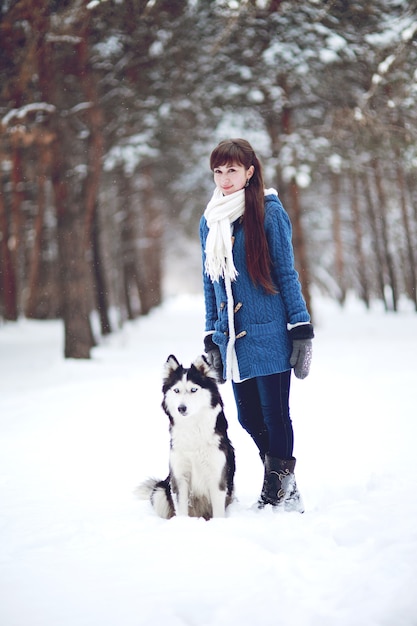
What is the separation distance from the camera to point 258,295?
10.9 feet

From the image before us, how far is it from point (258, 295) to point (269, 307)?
0.33ft

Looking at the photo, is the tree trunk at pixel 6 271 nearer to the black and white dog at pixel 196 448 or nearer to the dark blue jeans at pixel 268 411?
the black and white dog at pixel 196 448

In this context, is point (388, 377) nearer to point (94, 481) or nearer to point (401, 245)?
point (94, 481)

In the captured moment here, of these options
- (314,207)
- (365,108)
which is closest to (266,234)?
(365,108)

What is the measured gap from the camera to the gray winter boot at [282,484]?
3.45m

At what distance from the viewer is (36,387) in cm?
930

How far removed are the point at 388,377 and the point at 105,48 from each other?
8.71 m

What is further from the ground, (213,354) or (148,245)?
(148,245)

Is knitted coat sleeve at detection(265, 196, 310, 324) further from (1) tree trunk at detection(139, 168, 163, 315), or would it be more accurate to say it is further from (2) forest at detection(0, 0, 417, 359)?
(1) tree trunk at detection(139, 168, 163, 315)

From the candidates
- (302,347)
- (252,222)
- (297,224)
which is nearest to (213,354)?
→ (302,347)

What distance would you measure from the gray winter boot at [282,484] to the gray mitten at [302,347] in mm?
644

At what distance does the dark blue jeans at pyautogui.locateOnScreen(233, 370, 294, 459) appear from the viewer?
3.37 m

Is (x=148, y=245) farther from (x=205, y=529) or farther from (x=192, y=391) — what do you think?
(x=205, y=529)

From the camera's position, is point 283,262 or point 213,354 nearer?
point 283,262
